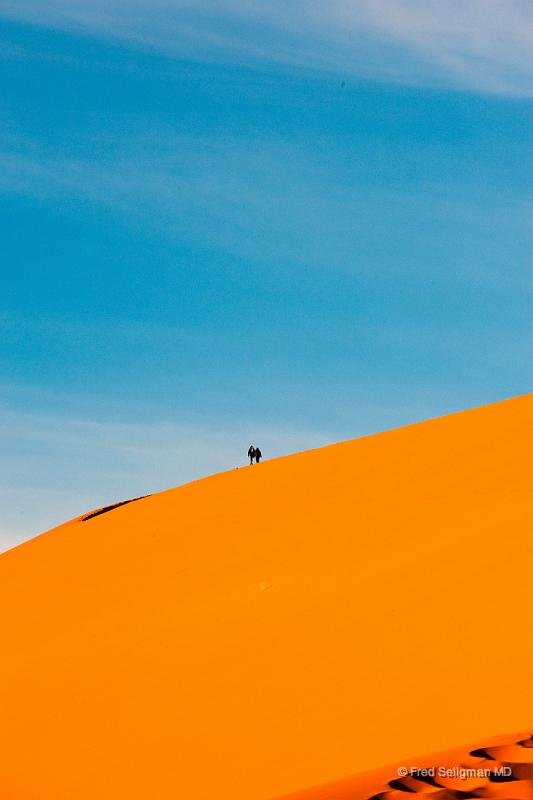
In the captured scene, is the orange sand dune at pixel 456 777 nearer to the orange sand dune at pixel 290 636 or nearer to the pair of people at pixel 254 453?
the orange sand dune at pixel 290 636

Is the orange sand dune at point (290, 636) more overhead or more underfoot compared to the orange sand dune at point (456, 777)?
more overhead

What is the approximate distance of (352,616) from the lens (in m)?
9.67

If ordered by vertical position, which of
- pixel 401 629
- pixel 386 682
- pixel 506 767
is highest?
pixel 401 629

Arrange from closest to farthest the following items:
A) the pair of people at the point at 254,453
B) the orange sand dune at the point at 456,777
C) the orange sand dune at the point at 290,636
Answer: the orange sand dune at the point at 456,777 → the orange sand dune at the point at 290,636 → the pair of people at the point at 254,453

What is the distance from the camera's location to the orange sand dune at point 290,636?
7340 mm

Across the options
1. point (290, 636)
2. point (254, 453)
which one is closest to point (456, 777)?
point (290, 636)

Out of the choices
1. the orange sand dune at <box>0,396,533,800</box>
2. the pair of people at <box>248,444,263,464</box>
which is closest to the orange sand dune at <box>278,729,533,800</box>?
the orange sand dune at <box>0,396,533,800</box>

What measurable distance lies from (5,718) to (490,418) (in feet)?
31.8

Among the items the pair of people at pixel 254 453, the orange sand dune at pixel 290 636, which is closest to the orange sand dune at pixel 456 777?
the orange sand dune at pixel 290 636

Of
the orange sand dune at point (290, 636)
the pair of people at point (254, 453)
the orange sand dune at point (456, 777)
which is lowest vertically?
the orange sand dune at point (456, 777)

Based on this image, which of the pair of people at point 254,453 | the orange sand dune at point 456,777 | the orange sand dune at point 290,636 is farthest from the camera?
the pair of people at point 254,453

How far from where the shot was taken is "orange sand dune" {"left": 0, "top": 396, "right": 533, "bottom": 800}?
7.34m

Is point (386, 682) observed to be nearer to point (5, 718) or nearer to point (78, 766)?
point (78, 766)

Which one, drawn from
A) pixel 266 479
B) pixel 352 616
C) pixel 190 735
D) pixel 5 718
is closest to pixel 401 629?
pixel 352 616
